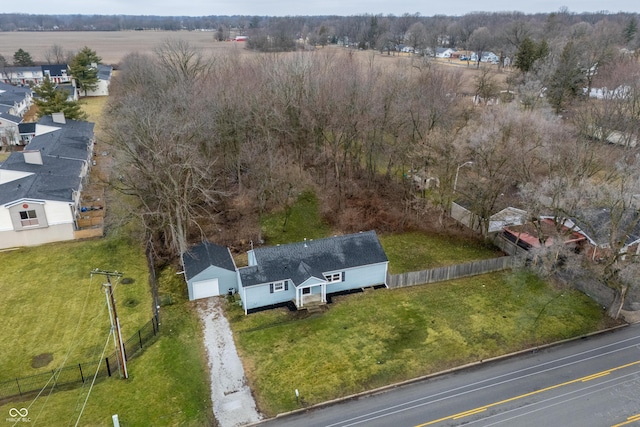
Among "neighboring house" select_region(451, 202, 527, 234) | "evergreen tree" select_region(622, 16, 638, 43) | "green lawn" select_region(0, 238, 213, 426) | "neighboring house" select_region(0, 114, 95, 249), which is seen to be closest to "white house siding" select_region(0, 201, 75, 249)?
"neighboring house" select_region(0, 114, 95, 249)

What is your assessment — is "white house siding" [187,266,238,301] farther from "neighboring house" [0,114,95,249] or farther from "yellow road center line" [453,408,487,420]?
"yellow road center line" [453,408,487,420]

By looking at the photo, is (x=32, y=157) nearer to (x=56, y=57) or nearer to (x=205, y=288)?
(x=205, y=288)

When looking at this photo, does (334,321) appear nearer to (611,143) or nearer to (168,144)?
(168,144)

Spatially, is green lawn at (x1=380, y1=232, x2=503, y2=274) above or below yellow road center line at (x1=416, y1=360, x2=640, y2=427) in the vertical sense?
above

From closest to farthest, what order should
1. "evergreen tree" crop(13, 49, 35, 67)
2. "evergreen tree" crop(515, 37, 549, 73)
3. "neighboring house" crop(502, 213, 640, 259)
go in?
"neighboring house" crop(502, 213, 640, 259) → "evergreen tree" crop(515, 37, 549, 73) → "evergreen tree" crop(13, 49, 35, 67)

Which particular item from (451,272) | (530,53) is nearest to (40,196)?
(451,272)

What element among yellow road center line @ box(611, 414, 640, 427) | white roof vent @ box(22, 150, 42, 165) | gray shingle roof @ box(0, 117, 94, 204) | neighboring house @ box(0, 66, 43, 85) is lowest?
yellow road center line @ box(611, 414, 640, 427)

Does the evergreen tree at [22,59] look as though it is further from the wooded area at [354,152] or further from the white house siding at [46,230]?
the white house siding at [46,230]

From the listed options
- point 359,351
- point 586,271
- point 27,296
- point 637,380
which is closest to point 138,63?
point 27,296

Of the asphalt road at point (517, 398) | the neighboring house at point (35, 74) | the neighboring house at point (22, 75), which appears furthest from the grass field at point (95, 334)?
the neighboring house at point (22, 75)
